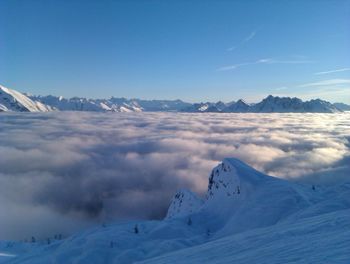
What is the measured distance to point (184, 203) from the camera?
2970 cm

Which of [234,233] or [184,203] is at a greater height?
[234,233]

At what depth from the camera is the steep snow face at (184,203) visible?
27984 millimetres

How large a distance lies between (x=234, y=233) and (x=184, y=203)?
13.7 m

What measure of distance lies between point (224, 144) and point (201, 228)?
588 ft

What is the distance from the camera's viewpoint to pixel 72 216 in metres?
133

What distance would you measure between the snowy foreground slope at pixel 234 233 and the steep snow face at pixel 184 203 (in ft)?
15.0

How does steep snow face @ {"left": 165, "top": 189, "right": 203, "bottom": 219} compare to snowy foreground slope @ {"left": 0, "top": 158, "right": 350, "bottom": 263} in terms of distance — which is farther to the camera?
steep snow face @ {"left": 165, "top": 189, "right": 203, "bottom": 219}

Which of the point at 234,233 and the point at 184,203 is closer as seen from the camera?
the point at 234,233

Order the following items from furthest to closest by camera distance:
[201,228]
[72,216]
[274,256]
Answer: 1. [72,216]
2. [201,228]
3. [274,256]

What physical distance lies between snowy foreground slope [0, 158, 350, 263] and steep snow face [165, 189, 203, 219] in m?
4.58

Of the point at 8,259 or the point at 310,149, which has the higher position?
the point at 8,259

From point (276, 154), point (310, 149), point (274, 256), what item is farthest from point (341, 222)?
point (310, 149)

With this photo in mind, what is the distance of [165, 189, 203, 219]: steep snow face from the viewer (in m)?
28.0

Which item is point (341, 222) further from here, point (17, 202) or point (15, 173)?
point (15, 173)
